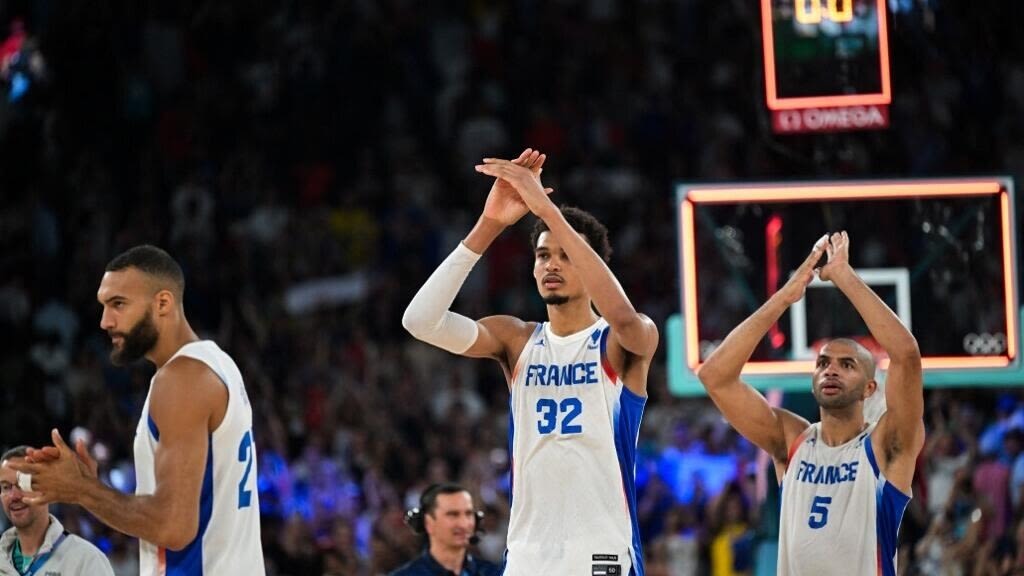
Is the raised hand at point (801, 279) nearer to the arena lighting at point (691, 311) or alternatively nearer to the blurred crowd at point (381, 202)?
the arena lighting at point (691, 311)

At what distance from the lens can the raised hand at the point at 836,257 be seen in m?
7.54

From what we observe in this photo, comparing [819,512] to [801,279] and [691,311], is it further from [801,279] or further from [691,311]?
[691,311]

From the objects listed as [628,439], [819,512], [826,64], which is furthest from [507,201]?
[826,64]

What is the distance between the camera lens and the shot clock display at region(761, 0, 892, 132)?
407 inches

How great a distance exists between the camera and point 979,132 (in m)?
17.7

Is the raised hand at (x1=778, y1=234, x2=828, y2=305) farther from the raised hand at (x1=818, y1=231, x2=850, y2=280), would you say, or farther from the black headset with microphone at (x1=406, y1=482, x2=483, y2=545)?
the black headset with microphone at (x1=406, y1=482, x2=483, y2=545)

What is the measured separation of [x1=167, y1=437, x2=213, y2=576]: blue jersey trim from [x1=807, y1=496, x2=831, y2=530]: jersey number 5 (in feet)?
9.70

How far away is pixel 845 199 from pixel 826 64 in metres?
0.85

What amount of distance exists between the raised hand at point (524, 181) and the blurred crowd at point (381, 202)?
5.36 metres

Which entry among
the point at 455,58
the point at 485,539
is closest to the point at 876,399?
the point at 485,539

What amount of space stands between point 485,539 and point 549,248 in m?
7.17

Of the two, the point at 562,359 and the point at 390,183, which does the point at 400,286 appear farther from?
the point at 562,359

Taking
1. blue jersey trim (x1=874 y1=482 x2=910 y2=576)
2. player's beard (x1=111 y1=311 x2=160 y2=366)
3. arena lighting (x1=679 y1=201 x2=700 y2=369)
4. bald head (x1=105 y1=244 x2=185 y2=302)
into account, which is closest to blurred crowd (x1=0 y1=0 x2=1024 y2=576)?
arena lighting (x1=679 y1=201 x2=700 y2=369)

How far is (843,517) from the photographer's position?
7539 mm
